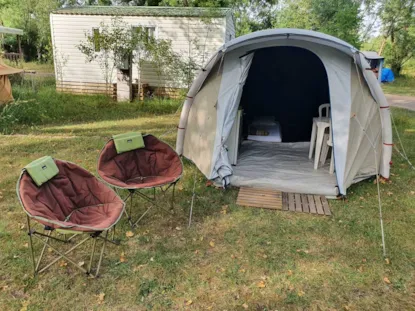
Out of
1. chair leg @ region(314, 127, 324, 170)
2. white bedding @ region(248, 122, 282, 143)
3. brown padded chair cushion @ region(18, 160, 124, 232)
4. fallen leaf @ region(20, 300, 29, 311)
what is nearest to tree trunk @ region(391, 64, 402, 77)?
white bedding @ region(248, 122, 282, 143)

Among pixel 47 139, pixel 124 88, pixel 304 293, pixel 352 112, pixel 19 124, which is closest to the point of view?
pixel 304 293

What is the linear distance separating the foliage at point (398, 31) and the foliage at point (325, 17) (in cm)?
212

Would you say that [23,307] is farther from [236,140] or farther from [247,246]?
[236,140]

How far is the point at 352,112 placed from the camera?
153 inches

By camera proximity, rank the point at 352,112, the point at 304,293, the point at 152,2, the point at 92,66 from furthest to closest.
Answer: the point at 152,2 < the point at 92,66 < the point at 352,112 < the point at 304,293

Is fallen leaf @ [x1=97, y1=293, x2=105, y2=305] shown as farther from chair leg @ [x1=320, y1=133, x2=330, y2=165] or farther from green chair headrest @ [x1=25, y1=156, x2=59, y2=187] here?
chair leg @ [x1=320, y1=133, x2=330, y2=165]

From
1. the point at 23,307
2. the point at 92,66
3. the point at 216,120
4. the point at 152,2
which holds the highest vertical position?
the point at 152,2

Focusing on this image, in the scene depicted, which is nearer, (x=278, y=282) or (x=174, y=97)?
(x=278, y=282)

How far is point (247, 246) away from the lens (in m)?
2.98

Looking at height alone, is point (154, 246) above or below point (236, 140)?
below

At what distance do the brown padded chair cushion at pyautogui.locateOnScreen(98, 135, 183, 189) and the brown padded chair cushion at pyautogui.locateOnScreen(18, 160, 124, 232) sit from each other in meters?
0.38

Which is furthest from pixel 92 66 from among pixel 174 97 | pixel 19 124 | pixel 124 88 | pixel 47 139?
pixel 47 139

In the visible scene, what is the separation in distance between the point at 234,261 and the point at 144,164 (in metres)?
1.47

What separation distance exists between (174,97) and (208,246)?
26.8ft
